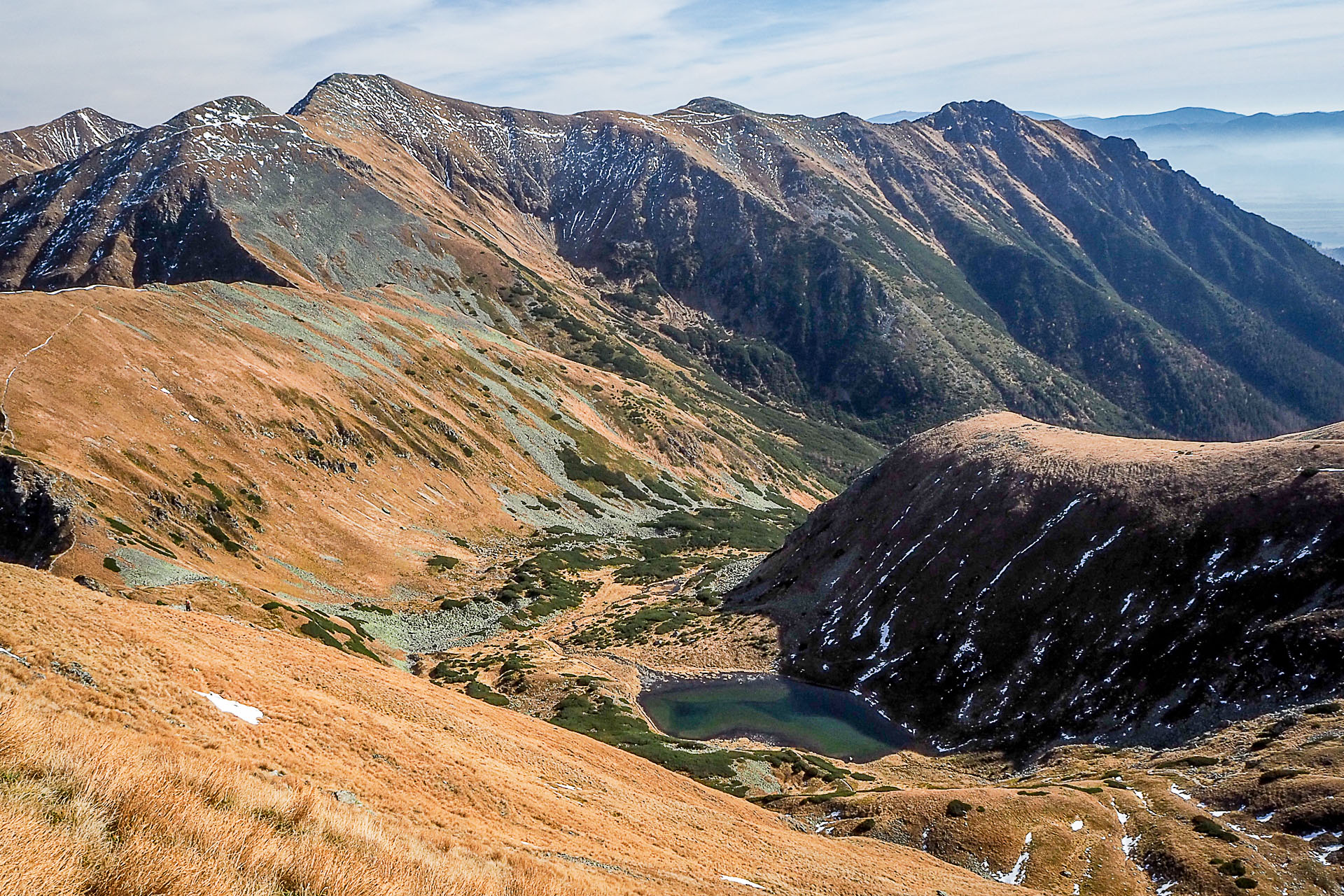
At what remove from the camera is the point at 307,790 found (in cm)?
1745

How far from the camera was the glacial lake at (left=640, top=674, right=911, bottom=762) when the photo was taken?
61094 millimetres

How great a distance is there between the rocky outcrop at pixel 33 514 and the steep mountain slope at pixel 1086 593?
5895cm

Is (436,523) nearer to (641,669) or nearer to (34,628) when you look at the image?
(641,669)

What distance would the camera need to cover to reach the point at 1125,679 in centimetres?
5469

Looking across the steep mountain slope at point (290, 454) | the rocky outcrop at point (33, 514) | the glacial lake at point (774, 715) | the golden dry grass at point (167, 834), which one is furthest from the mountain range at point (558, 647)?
the glacial lake at point (774, 715)

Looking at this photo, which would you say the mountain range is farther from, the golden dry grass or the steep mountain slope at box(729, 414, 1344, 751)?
the steep mountain slope at box(729, 414, 1344, 751)

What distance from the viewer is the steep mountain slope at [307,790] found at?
10.0 m

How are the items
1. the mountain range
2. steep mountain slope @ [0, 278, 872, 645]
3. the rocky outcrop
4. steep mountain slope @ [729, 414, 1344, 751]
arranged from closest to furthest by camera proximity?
the mountain range < the rocky outcrop < steep mountain slope @ [729, 414, 1344, 751] < steep mountain slope @ [0, 278, 872, 645]

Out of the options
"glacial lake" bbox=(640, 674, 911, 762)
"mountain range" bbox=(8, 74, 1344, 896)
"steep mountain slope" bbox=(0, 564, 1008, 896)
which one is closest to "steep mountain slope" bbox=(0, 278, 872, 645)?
"mountain range" bbox=(8, 74, 1344, 896)

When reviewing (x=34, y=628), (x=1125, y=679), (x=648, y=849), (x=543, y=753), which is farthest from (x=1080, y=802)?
(x=34, y=628)

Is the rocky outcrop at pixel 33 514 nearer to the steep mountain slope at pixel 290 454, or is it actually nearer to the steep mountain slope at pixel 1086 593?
the steep mountain slope at pixel 290 454

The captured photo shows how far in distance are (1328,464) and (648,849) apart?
6120 cm

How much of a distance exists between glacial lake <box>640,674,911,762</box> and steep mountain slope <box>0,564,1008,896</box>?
2408cm

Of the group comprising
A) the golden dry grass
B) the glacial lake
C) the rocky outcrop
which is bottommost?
the glacial lake
